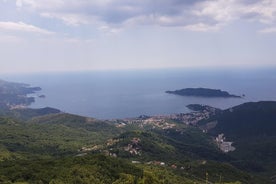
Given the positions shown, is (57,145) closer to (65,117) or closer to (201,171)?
(201,171)

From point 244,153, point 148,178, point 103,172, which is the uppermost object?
point 148,178

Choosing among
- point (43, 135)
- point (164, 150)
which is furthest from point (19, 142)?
point (164, 150)

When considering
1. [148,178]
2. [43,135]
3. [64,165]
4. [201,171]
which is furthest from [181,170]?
[43,135]

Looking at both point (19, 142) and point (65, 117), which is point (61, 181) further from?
point (65, 117)

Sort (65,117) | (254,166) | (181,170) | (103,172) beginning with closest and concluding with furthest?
1. (103,172)
2. (181,170)
3. (254,166)
4. (65,117)

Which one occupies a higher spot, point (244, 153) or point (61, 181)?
point (61, 181)

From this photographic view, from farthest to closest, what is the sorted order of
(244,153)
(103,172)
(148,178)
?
(244,153)
(103,172)
(148,178)

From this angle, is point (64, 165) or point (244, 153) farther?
point (244, 153)

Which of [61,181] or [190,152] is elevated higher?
[61,181]

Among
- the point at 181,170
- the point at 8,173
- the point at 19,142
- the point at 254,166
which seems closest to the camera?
→ the point at 8,173
